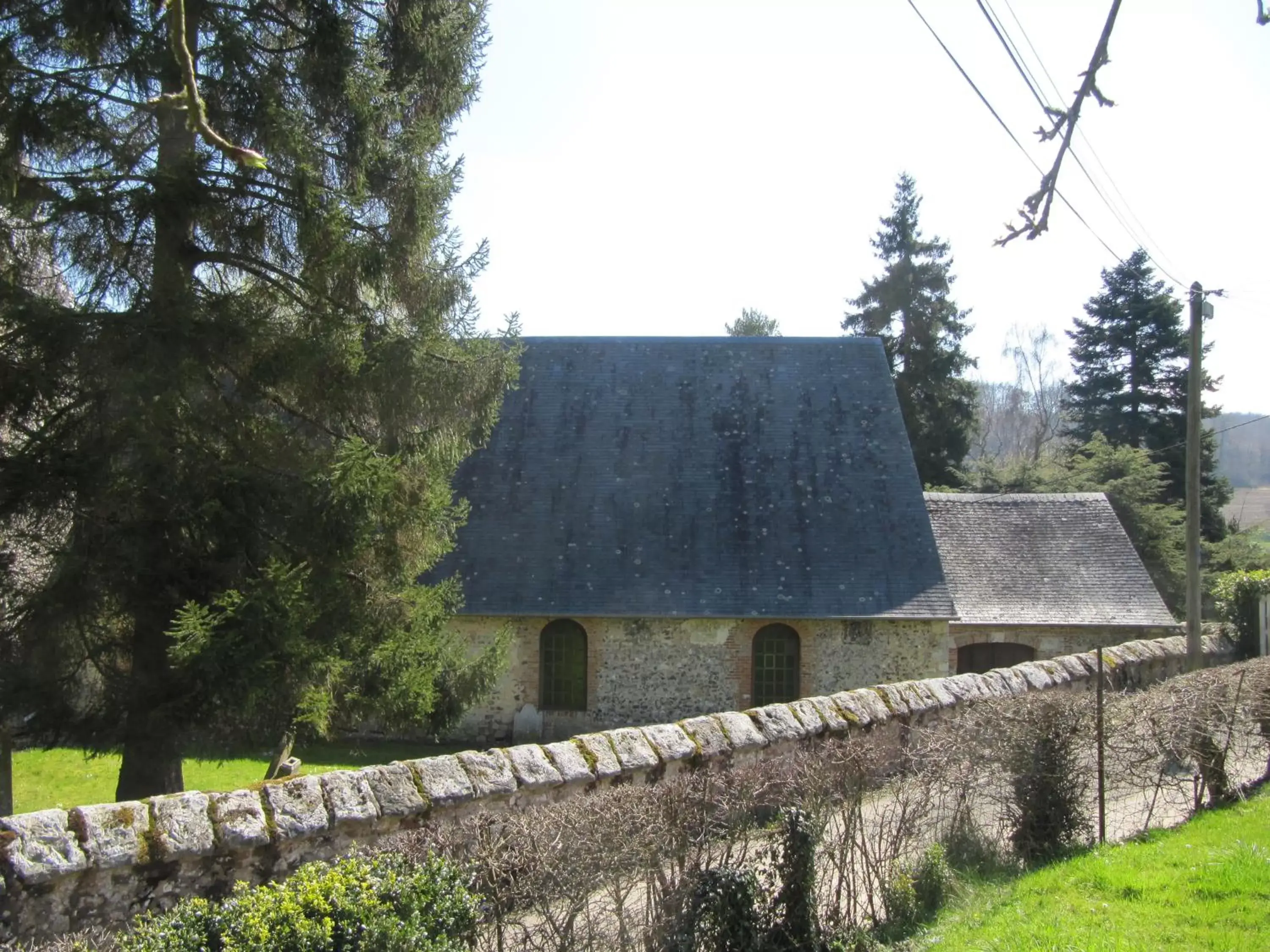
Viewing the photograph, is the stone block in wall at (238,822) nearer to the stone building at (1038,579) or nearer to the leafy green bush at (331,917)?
the leafy green bush at (331,917)

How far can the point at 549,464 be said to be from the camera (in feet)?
64.4

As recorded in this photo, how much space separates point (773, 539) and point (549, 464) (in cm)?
469

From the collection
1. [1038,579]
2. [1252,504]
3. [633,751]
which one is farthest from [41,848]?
[1252,504]

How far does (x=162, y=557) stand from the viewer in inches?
348

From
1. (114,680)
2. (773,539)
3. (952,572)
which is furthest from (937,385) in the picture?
(114,680)

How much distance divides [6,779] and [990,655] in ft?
54.3

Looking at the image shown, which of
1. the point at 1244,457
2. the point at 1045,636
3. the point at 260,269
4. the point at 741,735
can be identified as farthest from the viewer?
the point at 1244,457

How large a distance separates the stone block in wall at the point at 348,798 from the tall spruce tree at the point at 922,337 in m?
30.4

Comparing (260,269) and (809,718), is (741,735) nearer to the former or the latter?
(809,718)

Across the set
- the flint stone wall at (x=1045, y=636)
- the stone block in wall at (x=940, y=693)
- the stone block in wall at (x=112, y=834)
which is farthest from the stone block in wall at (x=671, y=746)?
the flint stone wall at (x=1045, y=636)

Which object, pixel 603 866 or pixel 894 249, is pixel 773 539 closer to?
pixel 603 866

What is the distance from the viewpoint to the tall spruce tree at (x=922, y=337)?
35.1 metres

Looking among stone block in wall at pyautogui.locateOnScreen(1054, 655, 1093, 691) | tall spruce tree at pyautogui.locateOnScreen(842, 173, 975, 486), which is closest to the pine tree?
tall spruce tree at pyautogui.locateOnScreen(842, 173, 975, 486)

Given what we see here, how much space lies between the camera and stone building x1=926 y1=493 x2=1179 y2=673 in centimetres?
1930
